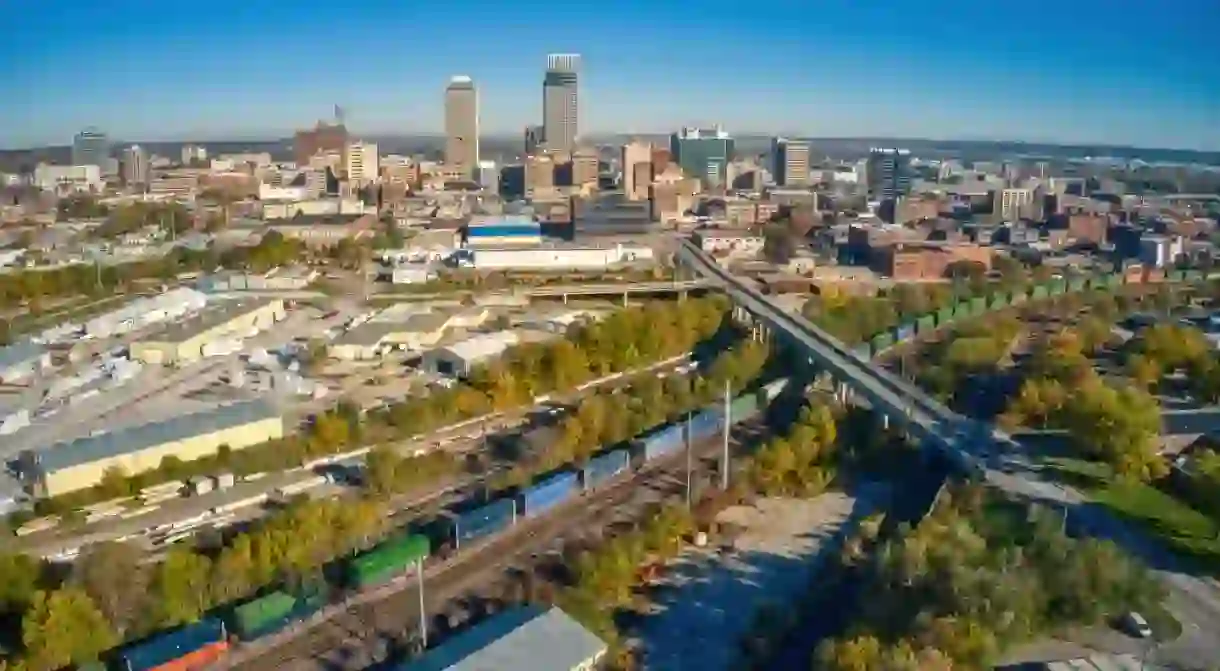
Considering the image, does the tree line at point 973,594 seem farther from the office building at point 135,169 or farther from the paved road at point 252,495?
the office building at point 135,169

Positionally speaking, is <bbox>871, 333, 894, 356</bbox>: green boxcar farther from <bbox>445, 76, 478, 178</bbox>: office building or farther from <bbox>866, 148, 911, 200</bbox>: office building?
<bbox>445, 76, 478, 178</bbox>: office building

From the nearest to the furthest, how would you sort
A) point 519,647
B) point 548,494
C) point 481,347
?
point 519,647 → point 548,494 → point 481,347

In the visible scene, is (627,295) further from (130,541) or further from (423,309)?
(130,541)

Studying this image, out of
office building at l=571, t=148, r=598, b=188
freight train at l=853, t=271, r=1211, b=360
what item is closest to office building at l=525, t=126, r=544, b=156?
office building at l=571, t=148, r=598, b=188

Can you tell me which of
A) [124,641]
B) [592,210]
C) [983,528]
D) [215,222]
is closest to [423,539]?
[124,641]

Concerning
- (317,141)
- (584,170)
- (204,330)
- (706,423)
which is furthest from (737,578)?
(317,141)

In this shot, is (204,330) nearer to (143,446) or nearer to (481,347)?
(481,347)
